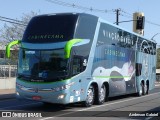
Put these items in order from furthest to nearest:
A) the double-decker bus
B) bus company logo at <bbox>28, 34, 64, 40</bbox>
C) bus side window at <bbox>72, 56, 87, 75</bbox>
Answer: bus company logo at <bbox>28, 34, 64, 40</bbox>
bus side window at <bbox>72, 56, 87, 75</bbox>
the double-decker bus

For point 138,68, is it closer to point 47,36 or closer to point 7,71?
point 47,36

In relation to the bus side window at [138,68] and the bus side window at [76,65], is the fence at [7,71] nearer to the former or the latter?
the bus side window at [138,68]

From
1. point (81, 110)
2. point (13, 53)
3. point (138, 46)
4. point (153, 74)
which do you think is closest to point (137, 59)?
point (138, 46)

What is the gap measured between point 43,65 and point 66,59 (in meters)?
1.01

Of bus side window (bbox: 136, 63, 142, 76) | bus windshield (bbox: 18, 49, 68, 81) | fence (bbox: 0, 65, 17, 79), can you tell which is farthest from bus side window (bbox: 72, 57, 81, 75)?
fence (bbox: 0, 65, 17, 79)

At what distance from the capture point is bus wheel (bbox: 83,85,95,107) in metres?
17.1

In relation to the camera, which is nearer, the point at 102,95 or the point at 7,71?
the point at 102,95

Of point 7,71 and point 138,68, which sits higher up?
point 138,68

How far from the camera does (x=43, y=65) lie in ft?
51.2

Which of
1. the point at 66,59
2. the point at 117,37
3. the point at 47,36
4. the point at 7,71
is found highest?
the point at 117,37

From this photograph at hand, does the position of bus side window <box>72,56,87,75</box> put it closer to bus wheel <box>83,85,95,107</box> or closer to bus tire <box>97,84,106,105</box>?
bus wheel <box>83,85,95,107</box>

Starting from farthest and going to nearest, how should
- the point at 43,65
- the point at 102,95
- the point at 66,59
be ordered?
the point at 102,95
the point at 43,65
the point at 66,59

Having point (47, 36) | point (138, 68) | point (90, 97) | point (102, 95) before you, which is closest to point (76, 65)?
point (47, 36)

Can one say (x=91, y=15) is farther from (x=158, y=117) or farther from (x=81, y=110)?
(x=158, y=117)
